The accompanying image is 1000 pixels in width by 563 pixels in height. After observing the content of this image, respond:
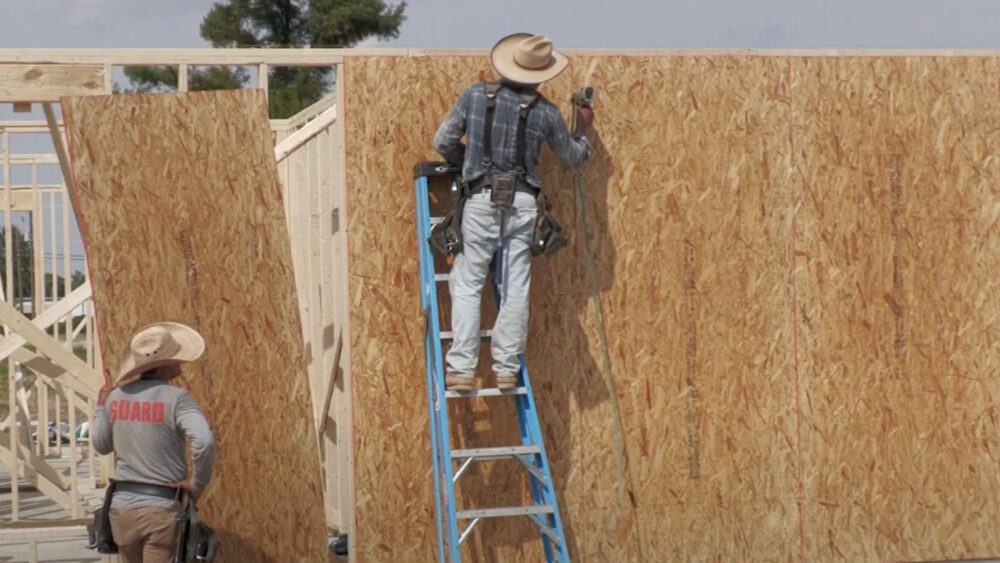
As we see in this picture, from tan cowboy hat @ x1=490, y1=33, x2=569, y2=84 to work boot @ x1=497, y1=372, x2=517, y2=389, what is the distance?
1552 millimetres

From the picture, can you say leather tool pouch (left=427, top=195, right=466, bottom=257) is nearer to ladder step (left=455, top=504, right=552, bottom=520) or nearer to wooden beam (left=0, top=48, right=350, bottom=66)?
wooden beam (left=0, top=48, right=350, bottom=66)

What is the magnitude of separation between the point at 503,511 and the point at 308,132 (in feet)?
10.5

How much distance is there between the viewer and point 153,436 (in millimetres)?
6590

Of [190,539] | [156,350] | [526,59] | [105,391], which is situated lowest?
[190,539]

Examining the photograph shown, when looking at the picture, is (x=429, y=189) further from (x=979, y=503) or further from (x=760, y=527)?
(x=979, y=503)

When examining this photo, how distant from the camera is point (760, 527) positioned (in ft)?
27.8

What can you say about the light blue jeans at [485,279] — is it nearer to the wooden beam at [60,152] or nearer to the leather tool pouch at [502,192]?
the leather tool pouch at [502,192]

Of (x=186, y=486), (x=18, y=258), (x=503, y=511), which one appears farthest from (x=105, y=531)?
(x=18, y=258)

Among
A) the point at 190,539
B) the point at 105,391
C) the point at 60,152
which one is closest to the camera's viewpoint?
the point at 190,539

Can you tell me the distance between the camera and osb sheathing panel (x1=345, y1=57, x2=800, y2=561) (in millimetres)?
7992

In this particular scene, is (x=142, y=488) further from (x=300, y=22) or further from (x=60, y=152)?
(x=300, y=22)

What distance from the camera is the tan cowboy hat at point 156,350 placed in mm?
6703

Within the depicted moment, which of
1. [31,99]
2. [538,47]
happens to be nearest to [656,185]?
[538,47]

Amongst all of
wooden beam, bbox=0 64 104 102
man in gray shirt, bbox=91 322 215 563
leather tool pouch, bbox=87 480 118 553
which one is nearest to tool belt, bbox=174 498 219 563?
man in gray shirt, bbox=91 322 215 563
